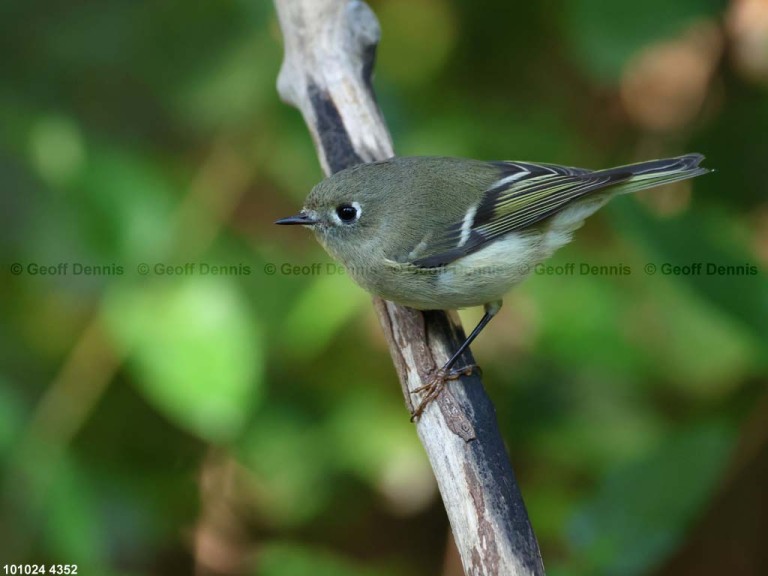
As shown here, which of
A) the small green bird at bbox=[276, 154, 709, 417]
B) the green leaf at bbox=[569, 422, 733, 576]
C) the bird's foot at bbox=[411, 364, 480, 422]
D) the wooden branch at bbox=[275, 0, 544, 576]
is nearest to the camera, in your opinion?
the wooden branch at bbox=[275, 0, 544, 576]

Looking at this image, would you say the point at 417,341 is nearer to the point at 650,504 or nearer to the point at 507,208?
the point at 507,208

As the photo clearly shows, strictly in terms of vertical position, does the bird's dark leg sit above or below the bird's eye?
below

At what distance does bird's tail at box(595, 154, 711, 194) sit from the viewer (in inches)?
95.3

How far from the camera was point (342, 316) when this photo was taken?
2672 mm

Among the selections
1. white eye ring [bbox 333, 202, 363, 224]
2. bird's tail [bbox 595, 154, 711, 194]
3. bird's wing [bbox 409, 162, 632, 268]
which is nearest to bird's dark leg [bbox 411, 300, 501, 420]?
bird's wing [bbox 409, 162, 632, 268]

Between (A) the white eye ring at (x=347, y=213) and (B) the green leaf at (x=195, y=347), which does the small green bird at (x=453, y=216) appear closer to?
(A) the white eye ring at (x=347, y=213)

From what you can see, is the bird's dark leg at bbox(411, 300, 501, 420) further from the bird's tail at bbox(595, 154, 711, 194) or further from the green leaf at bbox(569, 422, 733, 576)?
the bird's tail at bbox(595, 154, 711, 194)

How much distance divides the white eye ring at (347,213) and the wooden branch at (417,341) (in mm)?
160

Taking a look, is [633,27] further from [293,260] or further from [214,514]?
[214,514]

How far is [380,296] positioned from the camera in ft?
7.82

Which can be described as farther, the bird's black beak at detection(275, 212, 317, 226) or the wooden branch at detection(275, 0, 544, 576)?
the bird's black beak at detection(275, 212, 317, 226)

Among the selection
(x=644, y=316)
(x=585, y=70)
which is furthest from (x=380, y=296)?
(x=585, y=70)

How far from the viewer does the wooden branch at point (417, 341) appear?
1.71 meters

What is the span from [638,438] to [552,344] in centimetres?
47
